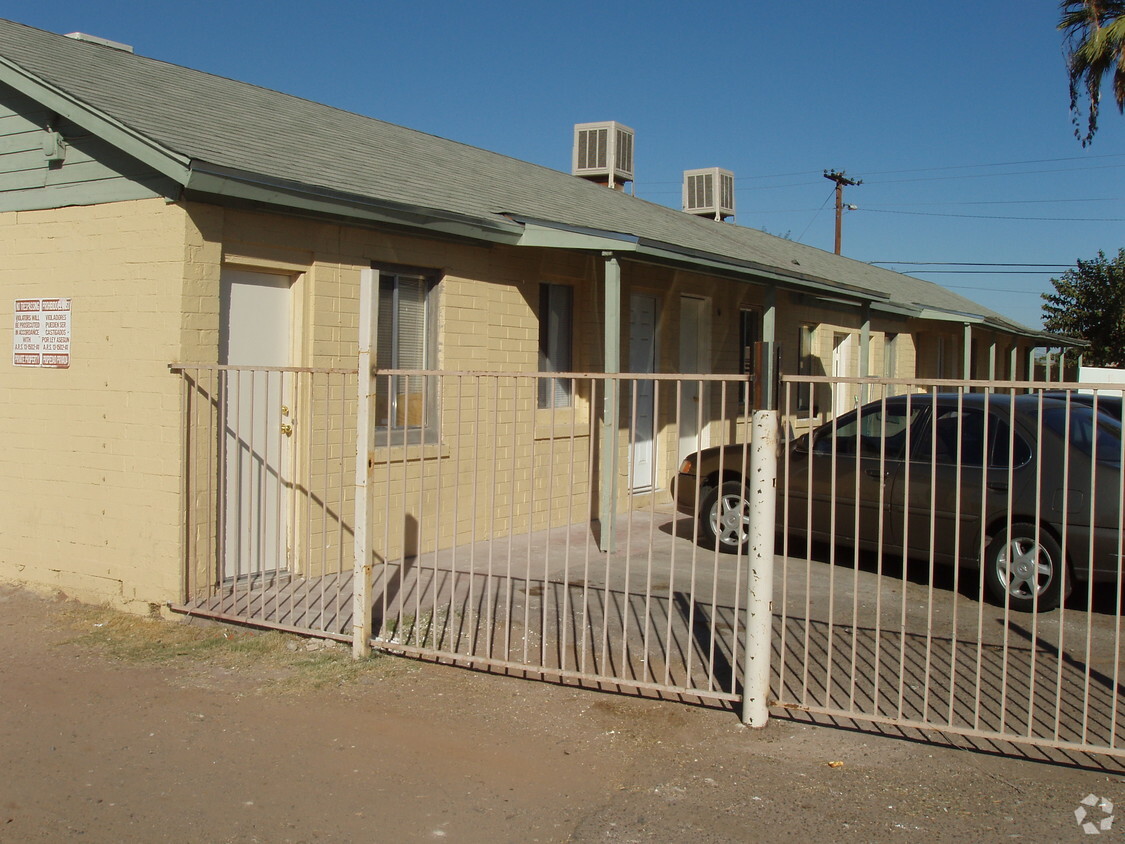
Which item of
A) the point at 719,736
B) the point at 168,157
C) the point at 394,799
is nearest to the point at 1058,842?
the point at 719,736

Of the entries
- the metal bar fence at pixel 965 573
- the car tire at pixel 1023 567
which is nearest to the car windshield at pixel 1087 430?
the metal bar fence at pixel 965 573

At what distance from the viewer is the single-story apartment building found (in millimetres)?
6980

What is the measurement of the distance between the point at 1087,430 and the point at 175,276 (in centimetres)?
636

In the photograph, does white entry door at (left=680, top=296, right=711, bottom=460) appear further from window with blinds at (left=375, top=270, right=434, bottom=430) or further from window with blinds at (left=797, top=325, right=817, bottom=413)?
window with blinds at (left=375, top=270, right=434, bottom=430)

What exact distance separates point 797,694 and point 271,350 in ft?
14.8

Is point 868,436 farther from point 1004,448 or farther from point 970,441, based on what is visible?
point 1004,448

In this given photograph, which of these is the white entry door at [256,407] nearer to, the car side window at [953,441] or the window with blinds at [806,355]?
the car side window at [953,441]

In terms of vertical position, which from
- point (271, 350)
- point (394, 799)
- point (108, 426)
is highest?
point (271, 350)

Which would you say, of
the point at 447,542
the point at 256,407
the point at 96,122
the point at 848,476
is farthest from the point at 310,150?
the point at 848,476

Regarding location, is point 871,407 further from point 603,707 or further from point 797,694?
point 603,707

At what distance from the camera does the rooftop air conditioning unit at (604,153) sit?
56.6 feet

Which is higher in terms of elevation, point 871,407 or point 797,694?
point 871,407

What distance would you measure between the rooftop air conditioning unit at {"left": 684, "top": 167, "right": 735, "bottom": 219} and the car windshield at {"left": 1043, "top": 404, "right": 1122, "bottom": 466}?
1347 centimetres

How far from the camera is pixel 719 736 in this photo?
4977mm
